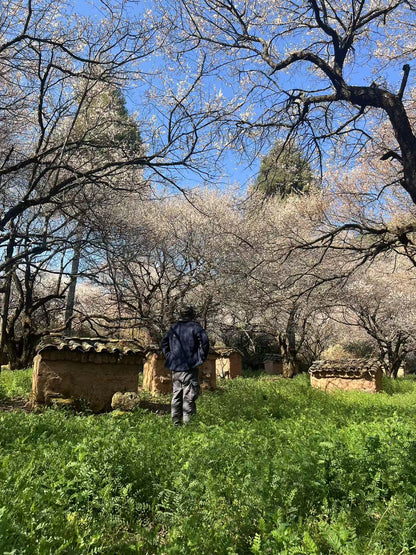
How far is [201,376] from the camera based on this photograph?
14.2m

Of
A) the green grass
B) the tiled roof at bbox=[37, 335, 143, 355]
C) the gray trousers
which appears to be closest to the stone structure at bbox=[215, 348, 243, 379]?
the tiled roof at bbox=[37, 335, 143, 355]

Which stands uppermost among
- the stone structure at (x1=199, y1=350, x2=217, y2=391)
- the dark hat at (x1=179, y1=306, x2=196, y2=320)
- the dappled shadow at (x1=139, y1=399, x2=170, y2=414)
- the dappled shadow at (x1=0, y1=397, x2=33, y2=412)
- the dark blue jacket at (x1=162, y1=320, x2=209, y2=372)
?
the dark hat at (x1=179, y1=306, x2=196, y2=320)

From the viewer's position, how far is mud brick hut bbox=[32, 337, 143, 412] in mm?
8703

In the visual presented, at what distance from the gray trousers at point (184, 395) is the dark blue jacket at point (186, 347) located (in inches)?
5.1

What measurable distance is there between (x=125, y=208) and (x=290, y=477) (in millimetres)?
17319

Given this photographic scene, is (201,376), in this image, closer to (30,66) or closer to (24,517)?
(30,66)

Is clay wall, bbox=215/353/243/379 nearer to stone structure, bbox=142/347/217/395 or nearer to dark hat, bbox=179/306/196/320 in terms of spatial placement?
stone structure, bbox=142/347/217/395

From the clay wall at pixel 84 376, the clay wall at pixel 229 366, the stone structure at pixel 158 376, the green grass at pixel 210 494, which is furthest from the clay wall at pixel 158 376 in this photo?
the clay wall at pixel 229 366

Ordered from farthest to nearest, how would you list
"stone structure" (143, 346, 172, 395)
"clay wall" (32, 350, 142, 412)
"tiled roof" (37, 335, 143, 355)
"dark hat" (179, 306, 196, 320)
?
"stone structure" (143, 346, 172, 395)
"tiled roof" (37, 335, 143, 355)
"clay wall" (32, 350, 142, 412)
"dark hat" (179, 306, 196, 320)

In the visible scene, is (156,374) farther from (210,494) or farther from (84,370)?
(210,494)

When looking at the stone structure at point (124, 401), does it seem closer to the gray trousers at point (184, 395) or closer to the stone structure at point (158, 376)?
the gray trousers at point (184, 395)

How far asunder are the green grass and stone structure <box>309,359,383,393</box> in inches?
427

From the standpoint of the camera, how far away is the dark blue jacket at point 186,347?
7.21m

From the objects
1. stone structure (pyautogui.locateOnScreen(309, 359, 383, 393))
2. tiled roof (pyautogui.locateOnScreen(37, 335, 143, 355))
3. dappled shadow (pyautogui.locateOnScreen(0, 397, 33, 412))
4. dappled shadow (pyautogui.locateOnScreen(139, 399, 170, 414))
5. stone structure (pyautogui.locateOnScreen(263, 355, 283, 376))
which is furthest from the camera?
stone structure (pyautogui.locateOnScreen(263, 355, 283, 376))
